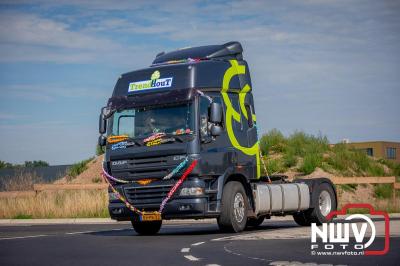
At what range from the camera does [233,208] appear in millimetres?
18844

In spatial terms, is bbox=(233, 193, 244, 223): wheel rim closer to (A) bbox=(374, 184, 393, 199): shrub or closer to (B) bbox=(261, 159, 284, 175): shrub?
(B) bbox=(261, 159, 284, 175): shrub

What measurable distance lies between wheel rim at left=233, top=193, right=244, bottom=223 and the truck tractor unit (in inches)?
0.9

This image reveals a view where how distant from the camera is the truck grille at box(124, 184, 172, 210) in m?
18.6

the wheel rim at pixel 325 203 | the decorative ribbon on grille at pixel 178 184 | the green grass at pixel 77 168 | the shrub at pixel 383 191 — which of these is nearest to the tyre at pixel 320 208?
the wheel rim at pixel 325 203

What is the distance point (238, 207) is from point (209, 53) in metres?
3.84

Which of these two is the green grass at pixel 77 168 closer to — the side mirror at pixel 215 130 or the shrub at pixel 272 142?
the shrub at pixel 272 142

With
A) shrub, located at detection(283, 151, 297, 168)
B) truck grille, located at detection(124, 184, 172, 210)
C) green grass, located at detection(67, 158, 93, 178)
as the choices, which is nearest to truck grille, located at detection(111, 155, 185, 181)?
truck grille, located at detection(124, 184, 172, 210)

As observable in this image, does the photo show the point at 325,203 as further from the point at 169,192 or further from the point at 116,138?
the point at 116,138

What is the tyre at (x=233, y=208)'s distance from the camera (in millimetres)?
18625

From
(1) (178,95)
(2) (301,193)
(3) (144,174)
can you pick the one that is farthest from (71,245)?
(2) (301,193)

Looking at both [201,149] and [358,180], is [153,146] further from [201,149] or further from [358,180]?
[358,180]

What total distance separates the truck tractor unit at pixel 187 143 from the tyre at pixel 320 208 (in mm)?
1804

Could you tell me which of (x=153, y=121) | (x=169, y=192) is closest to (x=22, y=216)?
(x=153, y=121)

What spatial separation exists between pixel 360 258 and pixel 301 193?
9.51 m
